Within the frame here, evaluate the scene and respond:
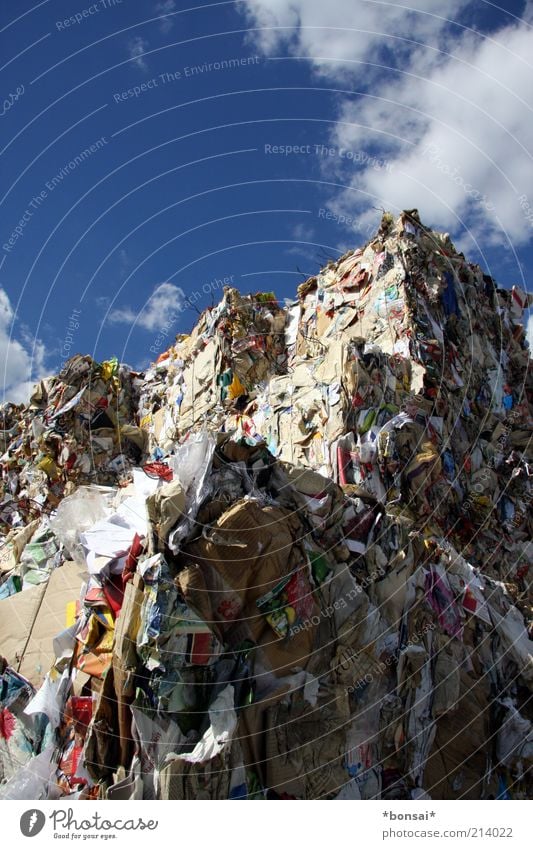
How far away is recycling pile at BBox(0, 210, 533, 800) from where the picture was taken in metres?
3.98

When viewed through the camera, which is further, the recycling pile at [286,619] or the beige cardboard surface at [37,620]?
the beige cardboard surface at [37,620]

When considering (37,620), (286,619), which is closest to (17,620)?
(37,620)

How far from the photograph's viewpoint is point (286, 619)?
445cm

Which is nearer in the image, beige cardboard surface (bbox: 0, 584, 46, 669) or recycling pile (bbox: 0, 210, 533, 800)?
recycling pile (bbox: 0, 210, 533, 800)

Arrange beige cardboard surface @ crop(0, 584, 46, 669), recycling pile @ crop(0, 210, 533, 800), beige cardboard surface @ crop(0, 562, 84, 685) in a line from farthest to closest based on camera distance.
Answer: beige cardboard surface @ crop(0, 584, 46, 669), beige cardboard surface @ crop(0, 562, 84, 685), recycling pile @ crop(0, 210, 533, 800)

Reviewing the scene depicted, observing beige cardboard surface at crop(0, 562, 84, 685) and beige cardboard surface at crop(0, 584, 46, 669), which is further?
beige cardboard surface at crop(0, 584, 46, 669)

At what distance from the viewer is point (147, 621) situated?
157 inches

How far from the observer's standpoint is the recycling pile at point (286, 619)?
398cm

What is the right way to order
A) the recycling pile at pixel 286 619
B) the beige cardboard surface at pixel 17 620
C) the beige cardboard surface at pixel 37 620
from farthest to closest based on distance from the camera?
1. the beige cardboard surface at pixel 17 620
2. the beige cardboard surface at pixel 37 620
3. the recycling pile at pixel 286 619

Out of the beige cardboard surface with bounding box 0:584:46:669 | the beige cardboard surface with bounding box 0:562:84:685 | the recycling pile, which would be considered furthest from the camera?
the beige cardboard surface with bounding box 0:584:46:669

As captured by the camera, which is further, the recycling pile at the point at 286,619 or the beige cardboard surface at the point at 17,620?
the beige cardboard surface at the point at 17,620

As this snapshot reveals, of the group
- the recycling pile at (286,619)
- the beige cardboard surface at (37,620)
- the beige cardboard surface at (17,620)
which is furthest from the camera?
the beige cardboard surface at (17,620)

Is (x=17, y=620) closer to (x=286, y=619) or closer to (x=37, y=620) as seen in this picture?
(x=37, y=620)

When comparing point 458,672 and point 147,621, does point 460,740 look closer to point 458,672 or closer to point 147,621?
A: point 458,672
